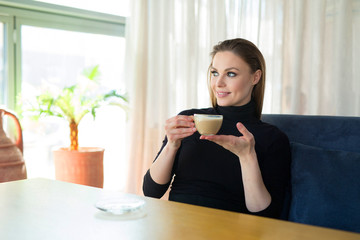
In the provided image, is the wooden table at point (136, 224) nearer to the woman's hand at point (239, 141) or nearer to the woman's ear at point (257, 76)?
the woman's hand at point (239, 141)

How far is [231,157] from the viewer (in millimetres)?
1803

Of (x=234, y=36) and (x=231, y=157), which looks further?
(x=234, y=36)

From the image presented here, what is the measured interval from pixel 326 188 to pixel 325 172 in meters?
0.07

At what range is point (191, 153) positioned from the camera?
1.85 m

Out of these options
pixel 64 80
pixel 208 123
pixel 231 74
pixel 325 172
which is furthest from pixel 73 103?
pixel 325 172

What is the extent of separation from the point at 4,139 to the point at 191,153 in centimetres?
162

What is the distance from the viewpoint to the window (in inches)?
151

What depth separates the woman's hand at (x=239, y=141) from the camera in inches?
57.3

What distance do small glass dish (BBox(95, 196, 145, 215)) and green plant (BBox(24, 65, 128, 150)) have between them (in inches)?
99.4

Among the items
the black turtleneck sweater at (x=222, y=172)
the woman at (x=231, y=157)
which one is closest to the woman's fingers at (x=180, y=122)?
the woman at (x=231, y=157)

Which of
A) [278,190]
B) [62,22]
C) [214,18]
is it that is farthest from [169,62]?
[278,190]

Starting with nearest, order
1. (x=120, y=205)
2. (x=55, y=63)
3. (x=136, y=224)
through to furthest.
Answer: (x=136, y=224) → (x=120, y=205) → (x=55, y=63)

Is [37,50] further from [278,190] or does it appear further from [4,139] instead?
[278,190]

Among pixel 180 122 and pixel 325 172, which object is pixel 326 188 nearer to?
pixel 325 172
